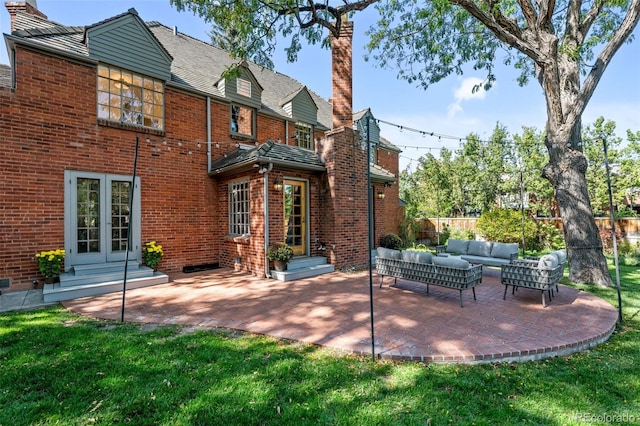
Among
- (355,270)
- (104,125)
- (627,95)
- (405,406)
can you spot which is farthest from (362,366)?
(627,95)

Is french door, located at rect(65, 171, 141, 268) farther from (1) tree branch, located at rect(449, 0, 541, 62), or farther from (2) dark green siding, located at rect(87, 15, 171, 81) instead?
(1) tree branch, located at rect(449, 0, 541, 62)

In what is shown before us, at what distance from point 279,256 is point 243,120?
597 cm

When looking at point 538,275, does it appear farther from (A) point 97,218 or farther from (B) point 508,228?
(A) point 97,218

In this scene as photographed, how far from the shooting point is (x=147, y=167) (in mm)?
8320

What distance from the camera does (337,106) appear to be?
9.40 metres

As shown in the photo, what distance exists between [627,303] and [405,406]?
6168 mm

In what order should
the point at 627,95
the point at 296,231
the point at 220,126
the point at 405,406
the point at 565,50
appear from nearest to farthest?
the point at 405,406
the point at 565,50
the point at 296,231
the point at 220,126
the point at 627,95

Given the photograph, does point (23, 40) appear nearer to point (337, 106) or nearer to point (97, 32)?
point (97, 32)

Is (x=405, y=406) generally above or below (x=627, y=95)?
below

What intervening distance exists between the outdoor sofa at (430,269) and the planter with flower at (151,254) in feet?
19.9

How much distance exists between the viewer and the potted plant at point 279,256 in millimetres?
7766

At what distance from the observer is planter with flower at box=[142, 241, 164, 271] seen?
801 cm

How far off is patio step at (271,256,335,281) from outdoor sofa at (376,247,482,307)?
2091 mm

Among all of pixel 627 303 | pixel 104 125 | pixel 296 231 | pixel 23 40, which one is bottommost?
pixel 627 303
